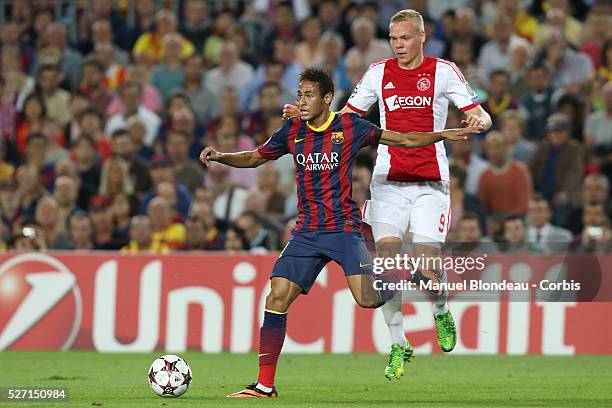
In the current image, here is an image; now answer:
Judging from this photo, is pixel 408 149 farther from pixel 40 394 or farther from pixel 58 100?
pixel 58 100

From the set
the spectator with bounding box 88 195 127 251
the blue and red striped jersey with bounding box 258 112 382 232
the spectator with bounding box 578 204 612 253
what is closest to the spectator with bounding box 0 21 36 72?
the spectator with bounding box 88 195 127 251

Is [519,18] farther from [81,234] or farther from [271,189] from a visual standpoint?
[81,234]

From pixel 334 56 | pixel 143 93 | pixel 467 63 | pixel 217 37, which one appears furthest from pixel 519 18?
pixel 143 93

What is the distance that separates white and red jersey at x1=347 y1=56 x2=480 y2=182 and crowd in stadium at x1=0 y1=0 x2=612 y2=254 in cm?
398

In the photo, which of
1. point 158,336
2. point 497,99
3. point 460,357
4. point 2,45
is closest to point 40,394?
point 158,336

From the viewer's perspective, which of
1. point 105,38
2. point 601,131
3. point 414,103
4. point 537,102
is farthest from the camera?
point 105,38

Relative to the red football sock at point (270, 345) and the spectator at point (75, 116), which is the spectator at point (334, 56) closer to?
the spectator at point (75, 116)

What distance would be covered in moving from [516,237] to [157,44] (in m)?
7.20

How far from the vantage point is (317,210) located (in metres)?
10.2

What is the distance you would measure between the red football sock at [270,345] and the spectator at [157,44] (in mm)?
10028

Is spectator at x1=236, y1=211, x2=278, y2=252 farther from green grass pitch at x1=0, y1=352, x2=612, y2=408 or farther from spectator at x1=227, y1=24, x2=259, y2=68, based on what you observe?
spectator at x1=227, y1=24, x2=259, y2=68

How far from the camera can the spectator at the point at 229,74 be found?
19.0m

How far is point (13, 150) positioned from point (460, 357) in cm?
748

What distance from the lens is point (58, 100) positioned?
1941 centimetres
